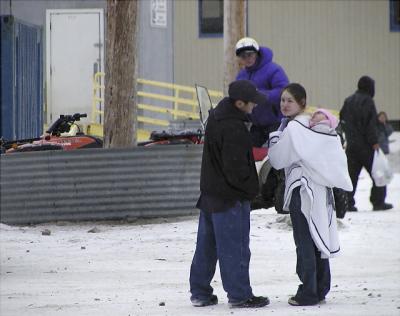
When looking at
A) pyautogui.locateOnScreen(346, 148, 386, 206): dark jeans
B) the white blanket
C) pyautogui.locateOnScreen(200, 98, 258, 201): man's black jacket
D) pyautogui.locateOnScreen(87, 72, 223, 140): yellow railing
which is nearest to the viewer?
pyautogui.locateOnScreen(200, 98, 258, 201): man's black jacket

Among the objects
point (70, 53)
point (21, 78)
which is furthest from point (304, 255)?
point (70, 53)

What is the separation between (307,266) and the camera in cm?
925

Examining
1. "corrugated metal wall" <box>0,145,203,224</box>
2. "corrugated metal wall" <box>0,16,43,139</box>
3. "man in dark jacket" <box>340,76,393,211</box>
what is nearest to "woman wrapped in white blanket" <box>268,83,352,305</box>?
"corrugated metal wall" <box>0,145,203,224</box>

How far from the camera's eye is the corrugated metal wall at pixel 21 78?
51.7ft

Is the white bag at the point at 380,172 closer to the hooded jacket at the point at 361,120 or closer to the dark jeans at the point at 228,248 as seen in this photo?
the hooded jacket at the point at 361,120

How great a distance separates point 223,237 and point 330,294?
1.22 metres

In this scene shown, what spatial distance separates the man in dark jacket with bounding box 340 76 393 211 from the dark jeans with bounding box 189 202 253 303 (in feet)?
22.9

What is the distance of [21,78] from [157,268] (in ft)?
21.8

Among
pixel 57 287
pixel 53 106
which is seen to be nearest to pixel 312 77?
pixel 53 106

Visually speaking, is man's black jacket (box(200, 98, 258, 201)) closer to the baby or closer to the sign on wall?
the baby

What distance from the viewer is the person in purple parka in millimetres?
13523

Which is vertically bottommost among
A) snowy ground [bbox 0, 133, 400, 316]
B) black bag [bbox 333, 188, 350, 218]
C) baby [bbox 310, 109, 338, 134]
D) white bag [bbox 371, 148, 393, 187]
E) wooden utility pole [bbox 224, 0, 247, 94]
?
snowy ground [bbox 0, 133, 400, 316]

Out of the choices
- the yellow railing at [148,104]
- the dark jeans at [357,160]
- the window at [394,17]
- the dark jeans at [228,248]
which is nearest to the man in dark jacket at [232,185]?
the dark jeans at [228,248]

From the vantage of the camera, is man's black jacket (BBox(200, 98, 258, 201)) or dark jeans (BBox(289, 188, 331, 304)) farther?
dark jeans (BBox(289, 188, 331, 304))
